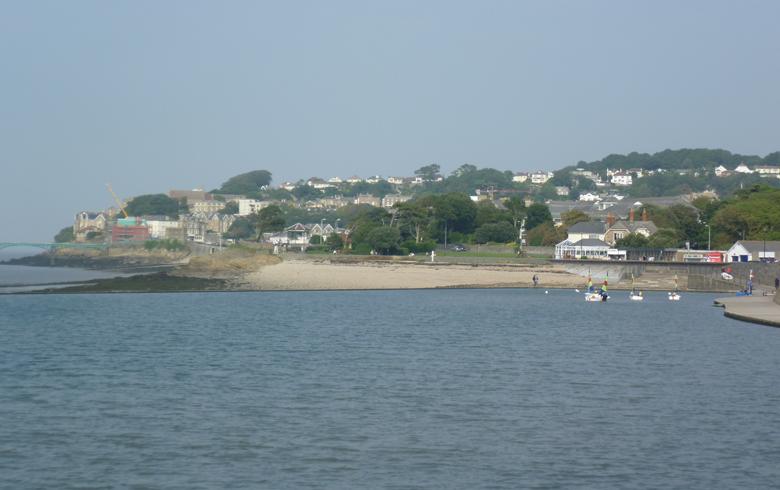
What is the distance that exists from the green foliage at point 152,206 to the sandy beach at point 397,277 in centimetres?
11865

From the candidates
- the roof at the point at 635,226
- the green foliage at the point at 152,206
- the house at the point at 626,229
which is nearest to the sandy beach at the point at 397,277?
the house at the point at 626,229

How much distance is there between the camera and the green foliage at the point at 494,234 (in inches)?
4016

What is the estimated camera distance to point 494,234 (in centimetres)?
10188

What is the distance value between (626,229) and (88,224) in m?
112

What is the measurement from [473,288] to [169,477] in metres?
53.9

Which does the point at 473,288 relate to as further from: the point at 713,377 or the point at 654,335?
the point at 713,377

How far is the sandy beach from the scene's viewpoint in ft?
222

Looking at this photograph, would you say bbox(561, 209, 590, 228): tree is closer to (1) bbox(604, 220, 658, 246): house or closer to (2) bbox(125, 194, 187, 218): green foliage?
(1) bbox(604, 220, 658, 246): house

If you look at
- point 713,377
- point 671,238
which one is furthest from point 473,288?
point 713,377

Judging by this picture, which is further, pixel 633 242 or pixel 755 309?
pixel 633 242

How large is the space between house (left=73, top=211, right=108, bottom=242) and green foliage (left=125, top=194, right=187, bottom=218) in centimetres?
556

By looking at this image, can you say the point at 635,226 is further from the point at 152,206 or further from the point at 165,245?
the point at 152,206

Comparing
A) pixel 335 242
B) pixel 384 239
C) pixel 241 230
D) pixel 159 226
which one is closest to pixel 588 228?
pixel 384 239

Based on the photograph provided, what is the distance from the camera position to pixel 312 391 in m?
23.3
